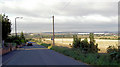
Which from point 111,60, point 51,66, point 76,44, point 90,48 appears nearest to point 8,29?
point 76,44

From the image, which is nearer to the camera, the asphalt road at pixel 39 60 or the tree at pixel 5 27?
the asphalt road at pixel 39 60

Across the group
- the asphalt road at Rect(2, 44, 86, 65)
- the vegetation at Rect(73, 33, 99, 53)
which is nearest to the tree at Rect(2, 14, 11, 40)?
the asphalt road at Rect(2, 44, 86, 65)

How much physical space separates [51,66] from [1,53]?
1412 centimetres

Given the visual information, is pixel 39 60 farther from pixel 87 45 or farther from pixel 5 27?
pixel 5 27

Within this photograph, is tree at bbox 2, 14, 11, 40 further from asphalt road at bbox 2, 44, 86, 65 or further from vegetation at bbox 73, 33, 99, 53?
vegetation at bbox 73, 33, 99, 53

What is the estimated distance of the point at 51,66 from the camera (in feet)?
45.6

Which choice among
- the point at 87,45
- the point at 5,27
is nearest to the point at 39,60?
the point at 87,45

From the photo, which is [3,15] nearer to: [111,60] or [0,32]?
[0,32]

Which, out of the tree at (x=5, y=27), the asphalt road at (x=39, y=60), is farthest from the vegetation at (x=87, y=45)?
the tree at (x=5, y=27)

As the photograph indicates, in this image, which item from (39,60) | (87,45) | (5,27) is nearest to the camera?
(39,60)

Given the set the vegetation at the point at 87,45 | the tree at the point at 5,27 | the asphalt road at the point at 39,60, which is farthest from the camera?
the tree at the point at 5,27

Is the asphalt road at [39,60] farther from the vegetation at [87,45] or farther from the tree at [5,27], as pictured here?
the tree at [5,27]

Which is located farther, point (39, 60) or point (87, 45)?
point (87, 45)

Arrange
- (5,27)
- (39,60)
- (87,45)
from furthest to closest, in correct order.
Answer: (5,27), (87,45), (39,60)
